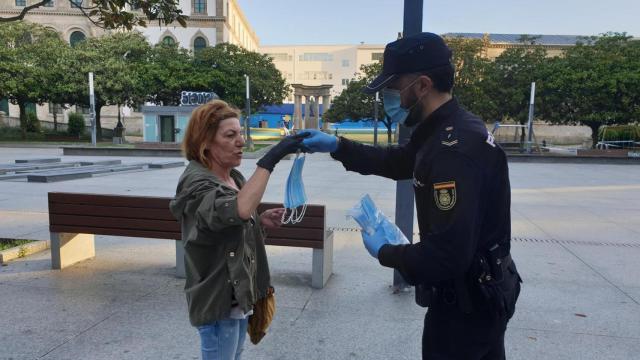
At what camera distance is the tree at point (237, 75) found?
1506 inches

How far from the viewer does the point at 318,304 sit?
4.27m

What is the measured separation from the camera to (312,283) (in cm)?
473

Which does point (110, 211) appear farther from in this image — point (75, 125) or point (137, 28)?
point (137, 28)

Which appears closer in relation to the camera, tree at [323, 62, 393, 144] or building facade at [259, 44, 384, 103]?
tree at [323, 62, 393, 144]

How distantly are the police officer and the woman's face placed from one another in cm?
67

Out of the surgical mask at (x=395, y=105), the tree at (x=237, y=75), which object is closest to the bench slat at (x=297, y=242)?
the surgical mask at (x=395, y=105)

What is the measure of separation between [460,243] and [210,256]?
1.12m

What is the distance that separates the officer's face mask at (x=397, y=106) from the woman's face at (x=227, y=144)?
2.26ft

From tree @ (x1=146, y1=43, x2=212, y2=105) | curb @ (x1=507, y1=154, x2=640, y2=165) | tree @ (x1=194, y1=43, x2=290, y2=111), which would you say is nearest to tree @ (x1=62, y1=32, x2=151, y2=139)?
tree @ (x1=146, y1=43, x2=212, y2=105)

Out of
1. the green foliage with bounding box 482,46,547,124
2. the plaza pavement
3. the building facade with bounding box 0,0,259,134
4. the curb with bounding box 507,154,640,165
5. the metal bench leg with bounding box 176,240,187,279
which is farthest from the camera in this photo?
the building facade with bounding box 0,0,259,134

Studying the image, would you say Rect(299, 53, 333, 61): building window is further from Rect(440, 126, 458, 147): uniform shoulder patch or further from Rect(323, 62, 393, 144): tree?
Rect(440, 126, 458, 147): uniform shoulder patch

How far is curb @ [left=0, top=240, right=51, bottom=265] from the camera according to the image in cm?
529

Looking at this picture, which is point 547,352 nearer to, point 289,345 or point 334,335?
point 334,335

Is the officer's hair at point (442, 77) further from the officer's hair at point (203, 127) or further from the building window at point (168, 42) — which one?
the building window at point (168, 42)
